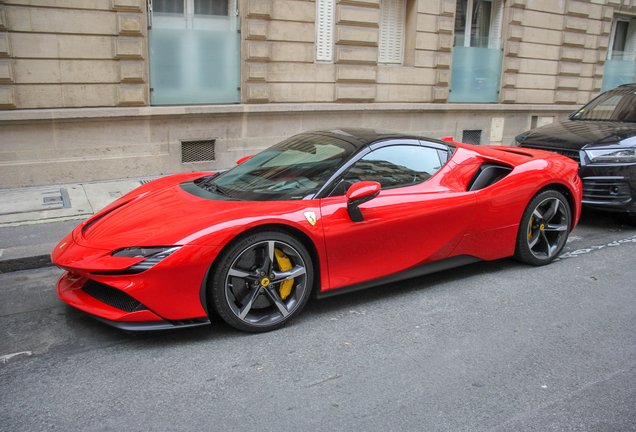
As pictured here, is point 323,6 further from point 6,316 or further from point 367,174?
point 6,316

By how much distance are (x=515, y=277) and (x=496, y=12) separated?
1019 cm

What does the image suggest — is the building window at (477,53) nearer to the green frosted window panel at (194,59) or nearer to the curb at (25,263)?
the green frosted window panel at (194,59)

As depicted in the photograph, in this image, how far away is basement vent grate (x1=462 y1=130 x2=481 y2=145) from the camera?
40.7 feet

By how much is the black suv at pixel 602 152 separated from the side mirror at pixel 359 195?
3.57m

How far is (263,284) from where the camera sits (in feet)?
11.0

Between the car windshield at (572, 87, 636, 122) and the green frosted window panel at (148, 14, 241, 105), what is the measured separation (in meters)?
5.84

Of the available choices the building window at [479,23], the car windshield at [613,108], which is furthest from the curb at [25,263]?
the building window at [479,23]

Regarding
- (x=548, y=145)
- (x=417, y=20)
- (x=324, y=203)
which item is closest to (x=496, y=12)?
(x=417, y=20)

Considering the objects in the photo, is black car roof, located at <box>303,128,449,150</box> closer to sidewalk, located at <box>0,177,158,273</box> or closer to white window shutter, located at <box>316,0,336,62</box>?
sidewalk, located at <box>0,177,158,273</box>

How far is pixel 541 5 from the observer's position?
1290 cm

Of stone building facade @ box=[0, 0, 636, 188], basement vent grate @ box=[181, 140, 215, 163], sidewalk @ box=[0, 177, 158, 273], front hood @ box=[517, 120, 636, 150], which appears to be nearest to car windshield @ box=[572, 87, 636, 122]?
front hood @ box=[517, 120, 636, 150]

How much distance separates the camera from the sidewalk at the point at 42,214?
479cm

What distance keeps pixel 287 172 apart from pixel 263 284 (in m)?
1.00

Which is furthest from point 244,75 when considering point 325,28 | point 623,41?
point 623,41
